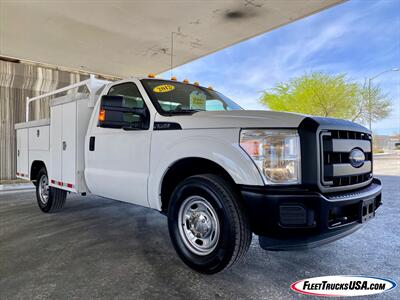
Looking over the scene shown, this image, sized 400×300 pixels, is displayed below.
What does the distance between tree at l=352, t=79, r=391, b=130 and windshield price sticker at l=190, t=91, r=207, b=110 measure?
21.6m

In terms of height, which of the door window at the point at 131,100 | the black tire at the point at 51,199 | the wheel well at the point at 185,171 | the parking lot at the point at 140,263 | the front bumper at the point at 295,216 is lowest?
the parking lot at the point at 140,263

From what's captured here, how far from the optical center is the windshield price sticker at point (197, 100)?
3.64 meters

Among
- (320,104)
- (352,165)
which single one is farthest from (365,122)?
(352,165)

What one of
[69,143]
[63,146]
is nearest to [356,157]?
[69,143]

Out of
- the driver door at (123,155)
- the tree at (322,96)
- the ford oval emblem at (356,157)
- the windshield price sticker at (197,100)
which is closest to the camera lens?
the ford oval emblem at (356,157)

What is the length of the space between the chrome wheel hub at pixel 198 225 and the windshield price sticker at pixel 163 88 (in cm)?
143

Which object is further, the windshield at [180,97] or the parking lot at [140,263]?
the windshield at [180,97]

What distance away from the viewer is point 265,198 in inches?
89.4

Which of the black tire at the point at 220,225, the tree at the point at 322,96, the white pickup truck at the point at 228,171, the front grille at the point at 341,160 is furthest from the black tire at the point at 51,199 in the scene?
the tree at the point at 322,96

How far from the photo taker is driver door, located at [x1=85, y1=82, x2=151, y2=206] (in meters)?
3.32

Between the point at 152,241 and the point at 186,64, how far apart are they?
8680mm

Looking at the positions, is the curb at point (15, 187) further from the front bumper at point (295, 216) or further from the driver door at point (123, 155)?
the front bumper at point (295, 216)

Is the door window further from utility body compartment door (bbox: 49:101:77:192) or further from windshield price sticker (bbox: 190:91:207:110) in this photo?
utility body compartment door (bbox: 49:101:77:192)

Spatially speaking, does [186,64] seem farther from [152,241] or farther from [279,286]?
[279,286]
